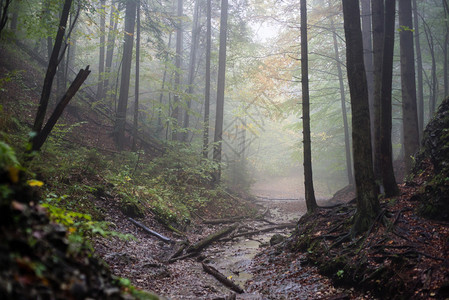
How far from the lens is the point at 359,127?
679cm

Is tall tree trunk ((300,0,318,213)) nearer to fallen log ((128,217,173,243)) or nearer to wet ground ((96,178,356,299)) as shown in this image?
wet ground ((96,178,356,299))

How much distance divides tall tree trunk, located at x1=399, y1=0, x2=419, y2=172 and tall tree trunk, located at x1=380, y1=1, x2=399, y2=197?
4406 millimetres

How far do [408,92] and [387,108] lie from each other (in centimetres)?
519

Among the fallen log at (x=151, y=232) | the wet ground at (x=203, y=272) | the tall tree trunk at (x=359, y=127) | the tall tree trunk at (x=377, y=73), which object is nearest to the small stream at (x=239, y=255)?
the wet ground at (x=203, y=272)

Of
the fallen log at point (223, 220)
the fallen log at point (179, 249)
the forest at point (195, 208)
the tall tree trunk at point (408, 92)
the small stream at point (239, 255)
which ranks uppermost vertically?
the tall tree trunk at point (408, 92)

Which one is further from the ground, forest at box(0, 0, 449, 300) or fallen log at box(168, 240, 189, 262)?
forest at box(0, 0, 449, 300)

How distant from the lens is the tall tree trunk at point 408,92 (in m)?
11.2

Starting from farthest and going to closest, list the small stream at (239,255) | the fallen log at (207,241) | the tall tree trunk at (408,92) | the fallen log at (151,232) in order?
the tall tree trunk at (408,92)
the fallen log at (151,232)
the fallen log at (207,241)
the small stream at (239,255)

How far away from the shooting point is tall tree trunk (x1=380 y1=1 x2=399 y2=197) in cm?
751

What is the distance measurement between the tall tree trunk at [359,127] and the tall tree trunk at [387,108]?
1.17 metres

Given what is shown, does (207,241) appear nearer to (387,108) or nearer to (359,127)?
(359,127)

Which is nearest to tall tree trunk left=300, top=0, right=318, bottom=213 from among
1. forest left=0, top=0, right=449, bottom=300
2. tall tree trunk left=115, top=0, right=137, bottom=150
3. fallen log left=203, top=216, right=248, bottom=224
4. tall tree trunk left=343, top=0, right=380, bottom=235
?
forest left=0, top=0, right=449, bottom=300

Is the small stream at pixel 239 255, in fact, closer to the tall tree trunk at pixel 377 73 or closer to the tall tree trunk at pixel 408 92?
the tall tree trunk at pixel 377 73

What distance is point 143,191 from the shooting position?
1050cm
